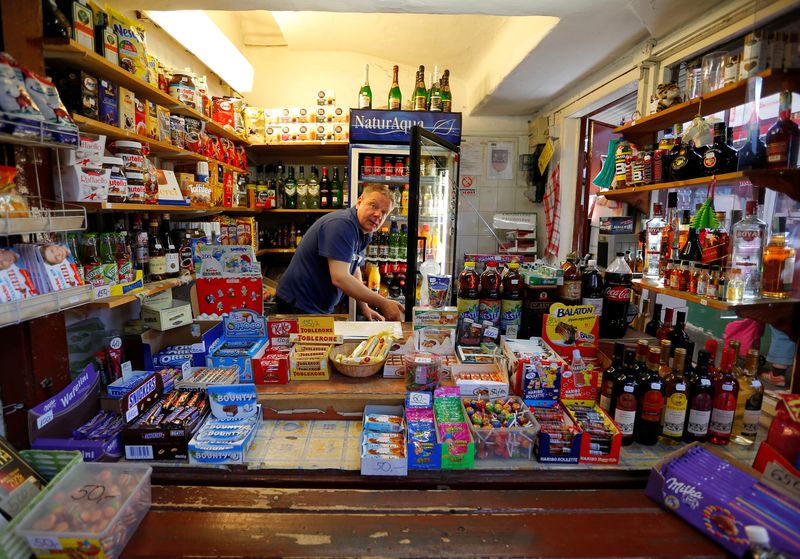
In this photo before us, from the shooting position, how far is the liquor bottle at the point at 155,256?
264 centimetres

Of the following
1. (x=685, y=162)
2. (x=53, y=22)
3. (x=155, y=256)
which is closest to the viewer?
(x=53, y=22)

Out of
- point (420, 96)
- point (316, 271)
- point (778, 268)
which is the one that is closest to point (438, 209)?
point (420, 96)

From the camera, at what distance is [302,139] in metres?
4.62

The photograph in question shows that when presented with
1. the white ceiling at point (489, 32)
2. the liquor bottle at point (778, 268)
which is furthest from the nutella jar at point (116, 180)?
the liquor bottle at point (778, 268)

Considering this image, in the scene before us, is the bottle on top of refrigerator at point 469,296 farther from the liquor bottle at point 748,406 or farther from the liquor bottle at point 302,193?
the liquor bottle at point 302,193

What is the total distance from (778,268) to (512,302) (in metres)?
1.06

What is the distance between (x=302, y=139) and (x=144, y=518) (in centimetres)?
403

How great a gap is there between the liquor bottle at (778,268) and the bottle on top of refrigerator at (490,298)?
1066 millimetres

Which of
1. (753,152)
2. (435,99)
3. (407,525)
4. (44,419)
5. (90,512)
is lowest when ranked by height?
(407,525)

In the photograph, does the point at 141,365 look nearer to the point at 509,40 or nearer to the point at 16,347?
the point at 16,347

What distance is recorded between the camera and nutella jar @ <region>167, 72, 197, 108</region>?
2982mm

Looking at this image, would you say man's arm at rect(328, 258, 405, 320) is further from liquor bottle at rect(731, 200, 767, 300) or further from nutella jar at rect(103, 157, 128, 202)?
liquor bottle at rect(731, 200, 767, 300)

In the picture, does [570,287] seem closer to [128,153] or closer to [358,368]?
[358,368]

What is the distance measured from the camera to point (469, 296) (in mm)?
2139
